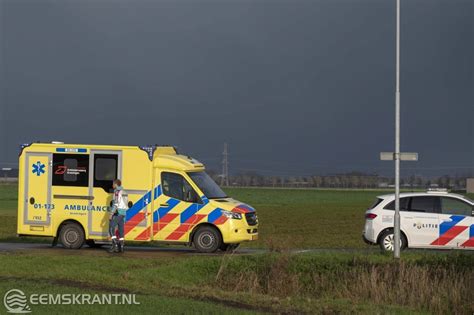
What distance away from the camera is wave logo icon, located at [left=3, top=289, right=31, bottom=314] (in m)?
13.8

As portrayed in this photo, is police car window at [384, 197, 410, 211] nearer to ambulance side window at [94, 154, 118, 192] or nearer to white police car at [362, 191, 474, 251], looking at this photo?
white police car at [362, 191, 474, 251]

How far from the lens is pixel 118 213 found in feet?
74.7

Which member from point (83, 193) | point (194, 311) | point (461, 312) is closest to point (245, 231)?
point (83, 193)

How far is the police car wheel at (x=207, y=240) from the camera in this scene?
76.3 feet

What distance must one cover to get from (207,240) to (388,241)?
518cm

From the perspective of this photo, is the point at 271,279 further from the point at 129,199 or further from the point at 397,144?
the point at 129,199

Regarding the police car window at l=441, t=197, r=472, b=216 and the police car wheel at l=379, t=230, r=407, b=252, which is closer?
the police car window at l=441, t=197, r=472, b=216

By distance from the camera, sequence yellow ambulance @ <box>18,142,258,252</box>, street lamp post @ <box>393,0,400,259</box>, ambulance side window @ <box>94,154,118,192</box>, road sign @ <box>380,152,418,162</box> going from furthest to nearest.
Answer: ambulance side window @ <box>94,154,118,192</box> → yellow ambulance @ <box>18,142,258,252</box> → street lamp post @ <box>393,0,400,259</box> → road sign @ <box>380,152,418,162</box>

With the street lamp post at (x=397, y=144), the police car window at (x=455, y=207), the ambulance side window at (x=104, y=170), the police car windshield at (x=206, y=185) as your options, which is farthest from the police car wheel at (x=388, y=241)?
the ambulance side window at (x=104, y=170)

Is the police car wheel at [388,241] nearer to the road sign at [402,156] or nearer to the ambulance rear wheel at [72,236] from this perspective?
the road sign at [402,156]

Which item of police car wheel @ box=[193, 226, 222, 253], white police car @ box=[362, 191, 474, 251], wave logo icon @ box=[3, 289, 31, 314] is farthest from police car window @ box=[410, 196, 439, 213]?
wave logo icon @ box=[3, 289, 31, 314]

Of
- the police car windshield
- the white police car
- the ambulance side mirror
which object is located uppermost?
the police car windshield

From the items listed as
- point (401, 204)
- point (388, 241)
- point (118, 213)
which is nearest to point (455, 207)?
point (401, 204)

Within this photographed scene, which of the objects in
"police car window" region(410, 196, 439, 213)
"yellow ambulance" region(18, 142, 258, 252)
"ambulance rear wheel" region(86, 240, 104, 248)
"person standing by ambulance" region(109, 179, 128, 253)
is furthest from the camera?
"ambulance rear wheel" region(86, 240, 104, 248)
